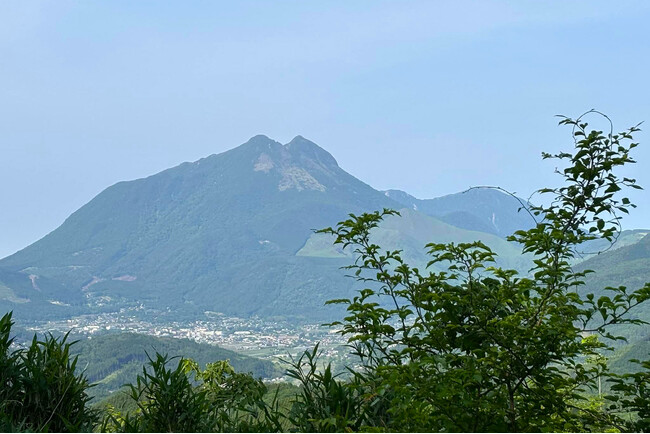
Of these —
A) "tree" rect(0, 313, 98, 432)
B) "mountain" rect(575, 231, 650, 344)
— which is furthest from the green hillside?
"tree" rect(0, 313, 98, 432)

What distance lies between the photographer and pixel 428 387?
2.54 metres

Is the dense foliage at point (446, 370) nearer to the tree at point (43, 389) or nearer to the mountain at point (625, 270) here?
the tree at point (43, 389)

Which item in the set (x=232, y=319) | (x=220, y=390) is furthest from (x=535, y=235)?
(x=232, y=319)

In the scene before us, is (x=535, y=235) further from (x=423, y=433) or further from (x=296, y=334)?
(x=296, y=334)

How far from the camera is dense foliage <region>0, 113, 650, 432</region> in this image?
266cm

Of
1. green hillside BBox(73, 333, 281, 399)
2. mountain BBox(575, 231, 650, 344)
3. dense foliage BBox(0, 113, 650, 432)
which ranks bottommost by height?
green hillside BBox(73, 333, 281, 399)

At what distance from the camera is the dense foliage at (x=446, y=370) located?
8.73 ft

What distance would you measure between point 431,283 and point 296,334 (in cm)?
→ 14786

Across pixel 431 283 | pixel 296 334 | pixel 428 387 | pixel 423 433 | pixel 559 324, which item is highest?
Answer: pixel 431 283

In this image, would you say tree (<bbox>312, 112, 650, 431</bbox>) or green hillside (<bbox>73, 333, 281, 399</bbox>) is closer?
tree (<bbox>312, 112, 650, 431</bbox>)

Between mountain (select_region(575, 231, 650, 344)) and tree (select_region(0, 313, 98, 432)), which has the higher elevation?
tree (select_region(0, 313, 98, 432))

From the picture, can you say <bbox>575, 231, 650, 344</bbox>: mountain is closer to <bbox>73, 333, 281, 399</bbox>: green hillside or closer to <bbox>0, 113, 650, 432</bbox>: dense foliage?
<bbox>73, 333, 281, 399</bbox>: green hillside

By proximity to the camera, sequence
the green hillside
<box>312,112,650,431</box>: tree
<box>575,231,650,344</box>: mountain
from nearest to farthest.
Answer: <box>312,112,650,431</box>: tree < the green hillside < <box>575,231,650,344</box>: mountain

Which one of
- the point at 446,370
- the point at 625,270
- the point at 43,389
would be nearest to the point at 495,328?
the point at 446,370
